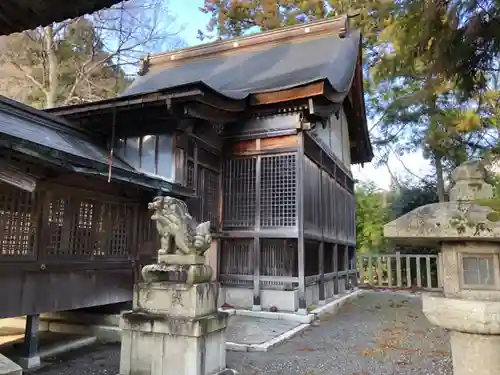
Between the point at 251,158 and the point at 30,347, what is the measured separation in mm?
6089

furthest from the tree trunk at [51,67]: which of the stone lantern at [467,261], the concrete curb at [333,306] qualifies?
the stone lantern at [467,261]

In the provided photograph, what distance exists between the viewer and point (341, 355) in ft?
20.4

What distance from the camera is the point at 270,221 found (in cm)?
957

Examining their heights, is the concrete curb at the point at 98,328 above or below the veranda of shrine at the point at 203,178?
below

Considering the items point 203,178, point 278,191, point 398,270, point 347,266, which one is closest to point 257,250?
point 278,191

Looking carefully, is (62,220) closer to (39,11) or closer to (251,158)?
(251,158)

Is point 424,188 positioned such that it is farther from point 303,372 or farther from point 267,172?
point 303,372

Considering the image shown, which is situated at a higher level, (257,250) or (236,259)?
(257,250)

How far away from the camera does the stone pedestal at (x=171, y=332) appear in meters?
4.34

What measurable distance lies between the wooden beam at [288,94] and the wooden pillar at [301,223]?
93 centimetres

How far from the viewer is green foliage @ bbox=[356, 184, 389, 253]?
1920 cm

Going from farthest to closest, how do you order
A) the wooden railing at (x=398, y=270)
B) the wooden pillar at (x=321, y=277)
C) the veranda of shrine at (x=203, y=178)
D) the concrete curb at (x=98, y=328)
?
the wooden railing at (x=398, y=270)
the wooden pillar at (x=321, y=277)
the concrete curb at (x=98, y=328)
the veranda of shrine at (x=203, y=178)

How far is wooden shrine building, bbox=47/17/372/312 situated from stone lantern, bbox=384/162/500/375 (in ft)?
16.7

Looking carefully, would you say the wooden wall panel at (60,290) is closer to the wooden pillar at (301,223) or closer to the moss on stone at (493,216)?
the wooden pillar at (301,223)
